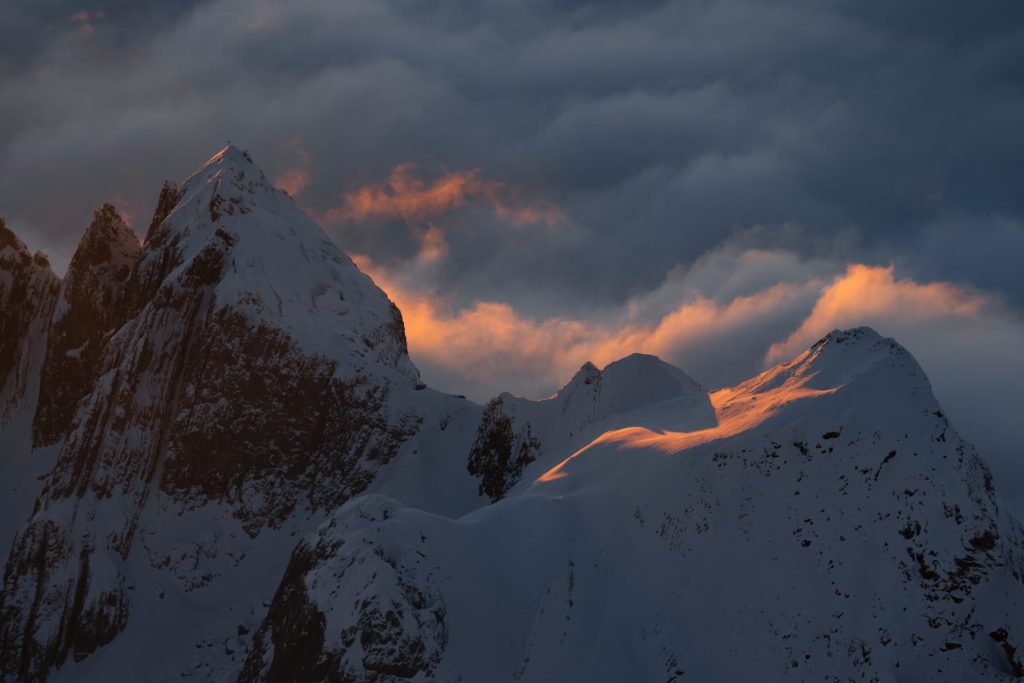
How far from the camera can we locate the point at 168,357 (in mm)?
64875

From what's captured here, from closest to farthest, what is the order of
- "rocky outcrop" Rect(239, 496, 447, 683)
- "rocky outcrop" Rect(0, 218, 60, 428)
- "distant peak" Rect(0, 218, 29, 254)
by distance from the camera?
"rocky outcrop" Rect(239, 496, 447, 683) → "rocky outcrop" Rect(0, 218, 60, 428) → "distant peak" Rect(0, 218, 29, 254)

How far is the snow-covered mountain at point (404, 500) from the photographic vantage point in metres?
35.3

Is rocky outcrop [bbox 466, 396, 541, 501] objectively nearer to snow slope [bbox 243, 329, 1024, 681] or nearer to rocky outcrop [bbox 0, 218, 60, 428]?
snow slope [bbox 243, 329, 1024, 681]

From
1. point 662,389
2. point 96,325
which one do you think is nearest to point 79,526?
point 96,325

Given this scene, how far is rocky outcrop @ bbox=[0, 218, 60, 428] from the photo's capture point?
3098 inches

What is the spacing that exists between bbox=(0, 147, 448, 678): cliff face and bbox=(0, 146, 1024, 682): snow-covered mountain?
0.18 meters

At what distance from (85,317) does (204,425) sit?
20.9 m

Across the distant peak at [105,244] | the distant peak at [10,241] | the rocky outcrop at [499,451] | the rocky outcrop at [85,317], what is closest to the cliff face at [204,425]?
the rocky outcrop at [85,317]

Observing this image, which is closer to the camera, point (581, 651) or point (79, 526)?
point (581, 651)

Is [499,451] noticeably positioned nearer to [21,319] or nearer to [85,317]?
[85,317]

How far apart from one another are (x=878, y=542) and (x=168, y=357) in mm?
47611

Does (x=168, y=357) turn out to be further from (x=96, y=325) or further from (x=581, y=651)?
(x=581, y=651)

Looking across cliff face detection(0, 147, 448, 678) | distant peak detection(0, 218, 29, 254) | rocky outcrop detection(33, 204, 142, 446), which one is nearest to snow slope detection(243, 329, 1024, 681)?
cliff face detection(0, 147, 448, 678)

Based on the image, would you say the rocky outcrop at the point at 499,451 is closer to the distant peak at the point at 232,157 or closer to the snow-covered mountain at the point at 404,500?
the snow-covered mountain at the point at 404,500
